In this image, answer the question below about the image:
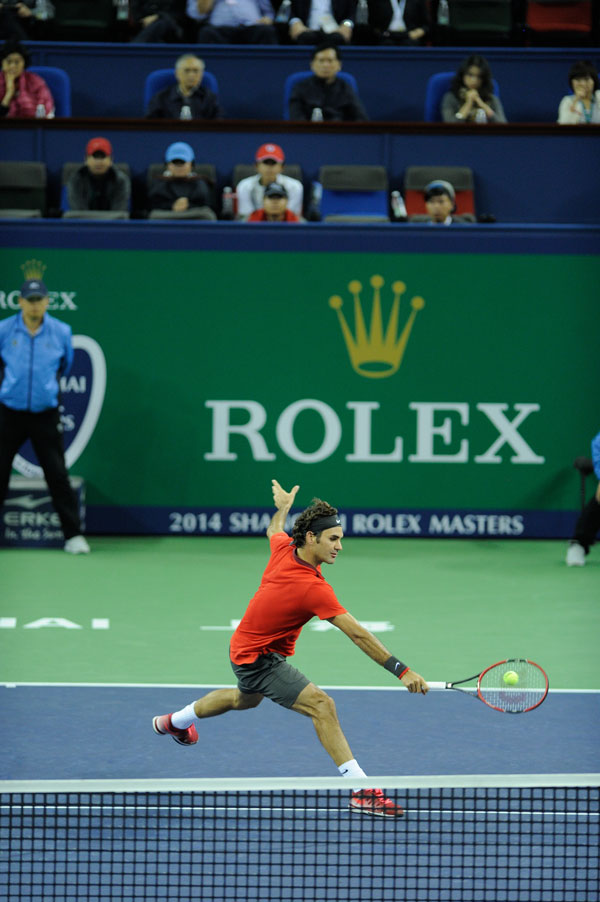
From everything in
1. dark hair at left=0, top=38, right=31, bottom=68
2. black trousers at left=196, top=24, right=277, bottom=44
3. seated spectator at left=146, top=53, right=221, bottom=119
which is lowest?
seated spectator at left=146, top=53, right=221, bottom=119

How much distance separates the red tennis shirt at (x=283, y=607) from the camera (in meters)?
6.20

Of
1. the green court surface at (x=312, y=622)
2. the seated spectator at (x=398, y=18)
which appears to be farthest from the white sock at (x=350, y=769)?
the seated spectator at (x=398, y=18)

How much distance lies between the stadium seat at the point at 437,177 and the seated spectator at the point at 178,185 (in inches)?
84.7

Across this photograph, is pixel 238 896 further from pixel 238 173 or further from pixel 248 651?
pixel 238 173

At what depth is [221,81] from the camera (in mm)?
16219

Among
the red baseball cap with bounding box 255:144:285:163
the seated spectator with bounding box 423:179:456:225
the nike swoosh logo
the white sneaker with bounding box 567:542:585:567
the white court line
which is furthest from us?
the red baseball cap with bounding box 255:144:285:163

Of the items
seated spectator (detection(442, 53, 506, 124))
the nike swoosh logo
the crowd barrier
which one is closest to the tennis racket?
the crowd barrier

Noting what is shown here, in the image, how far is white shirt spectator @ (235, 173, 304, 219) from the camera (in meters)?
13.7

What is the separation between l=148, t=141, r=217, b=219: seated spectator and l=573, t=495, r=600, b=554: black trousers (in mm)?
4840

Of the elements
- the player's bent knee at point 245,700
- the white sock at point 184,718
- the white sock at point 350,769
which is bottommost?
the white sock at point 184,718

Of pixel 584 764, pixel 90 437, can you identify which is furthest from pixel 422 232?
pixel 584 764

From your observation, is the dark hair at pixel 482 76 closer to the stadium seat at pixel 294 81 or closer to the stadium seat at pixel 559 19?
the stadium seat at pixel 294 81

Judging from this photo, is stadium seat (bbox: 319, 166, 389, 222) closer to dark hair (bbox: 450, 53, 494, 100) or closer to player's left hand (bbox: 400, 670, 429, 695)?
dark hair (bbox: 450, 53, 494, 100)

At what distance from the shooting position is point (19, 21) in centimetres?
1717
